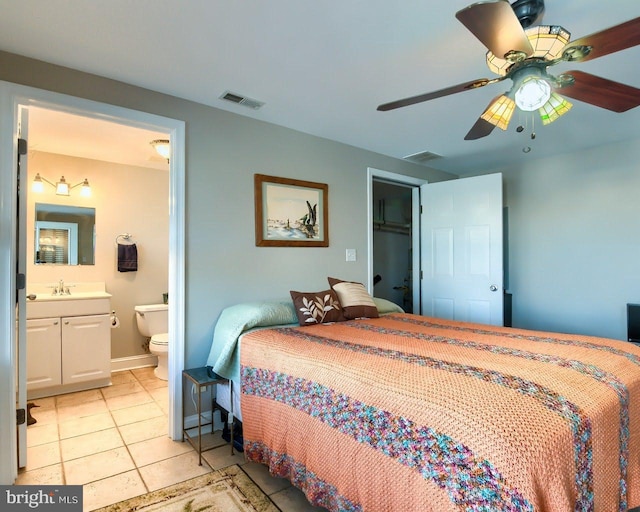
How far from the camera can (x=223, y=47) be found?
71.9 inches

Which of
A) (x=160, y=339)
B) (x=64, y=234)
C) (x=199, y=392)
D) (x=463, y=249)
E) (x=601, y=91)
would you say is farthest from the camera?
(x=463, y=249)

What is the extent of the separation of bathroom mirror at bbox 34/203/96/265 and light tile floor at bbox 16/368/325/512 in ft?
4.47

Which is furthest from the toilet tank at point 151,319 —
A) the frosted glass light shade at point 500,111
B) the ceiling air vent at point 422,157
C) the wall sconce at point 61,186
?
the frosted glass light shade at point 500,111

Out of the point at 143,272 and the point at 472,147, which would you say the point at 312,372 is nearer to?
the point at 472,147

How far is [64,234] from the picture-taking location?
3.64 meters

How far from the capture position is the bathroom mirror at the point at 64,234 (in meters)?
3.53

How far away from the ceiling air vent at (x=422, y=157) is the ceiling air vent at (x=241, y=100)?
187 cm

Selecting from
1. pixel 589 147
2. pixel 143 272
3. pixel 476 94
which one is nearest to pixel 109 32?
pixel 476 94

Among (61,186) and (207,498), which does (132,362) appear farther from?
(207,498)

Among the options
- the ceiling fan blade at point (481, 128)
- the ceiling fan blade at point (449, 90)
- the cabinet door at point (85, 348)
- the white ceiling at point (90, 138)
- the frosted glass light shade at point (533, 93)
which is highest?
the white ceiling at point (90, 138)

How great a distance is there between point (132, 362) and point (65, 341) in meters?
0.91

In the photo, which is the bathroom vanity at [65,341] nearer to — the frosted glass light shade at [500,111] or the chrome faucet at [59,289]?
the chrome faucet at [59,289]

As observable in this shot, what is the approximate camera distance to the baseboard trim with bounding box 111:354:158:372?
12.8 feet

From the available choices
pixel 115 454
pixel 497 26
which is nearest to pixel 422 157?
pixel 497 26
